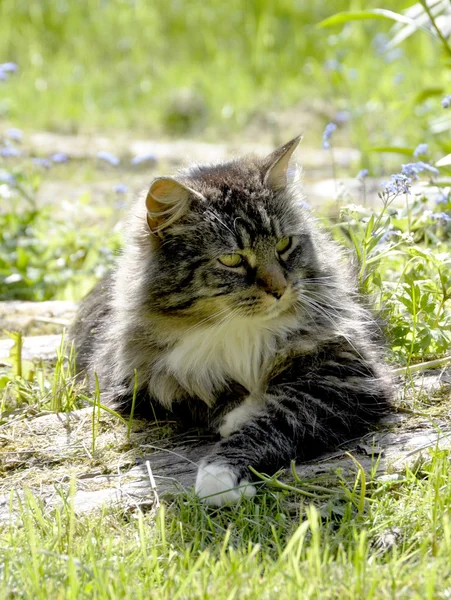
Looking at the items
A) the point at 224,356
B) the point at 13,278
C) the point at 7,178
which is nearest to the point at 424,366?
the point at 224,356

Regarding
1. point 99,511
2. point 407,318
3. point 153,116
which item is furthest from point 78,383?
point 153,116

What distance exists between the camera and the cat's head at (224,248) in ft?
9.23

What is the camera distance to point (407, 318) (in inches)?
130

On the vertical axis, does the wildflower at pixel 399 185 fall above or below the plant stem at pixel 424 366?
above

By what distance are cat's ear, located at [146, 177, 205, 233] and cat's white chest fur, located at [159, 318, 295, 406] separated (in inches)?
16.3

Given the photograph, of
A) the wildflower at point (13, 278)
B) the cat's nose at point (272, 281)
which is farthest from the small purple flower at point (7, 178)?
the cat's nose at point (272, 281)

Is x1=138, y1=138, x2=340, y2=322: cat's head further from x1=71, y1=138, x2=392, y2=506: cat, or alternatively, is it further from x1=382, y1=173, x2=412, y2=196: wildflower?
x1=382, y1=173, x2=412, y2=196: wildflower

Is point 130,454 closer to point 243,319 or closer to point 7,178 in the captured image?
point 243,319

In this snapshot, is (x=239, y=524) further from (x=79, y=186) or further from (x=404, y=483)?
(x=79, y=186)

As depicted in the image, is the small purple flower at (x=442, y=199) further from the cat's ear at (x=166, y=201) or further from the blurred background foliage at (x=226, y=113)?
the cat's ear at (x=166, y=201)

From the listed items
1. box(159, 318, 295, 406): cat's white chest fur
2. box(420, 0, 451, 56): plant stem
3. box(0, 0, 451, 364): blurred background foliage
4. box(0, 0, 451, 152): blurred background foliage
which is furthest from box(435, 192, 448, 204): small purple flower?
box(0, 0, 451, 152): blurred background foliage

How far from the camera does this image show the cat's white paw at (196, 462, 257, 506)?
236 cm

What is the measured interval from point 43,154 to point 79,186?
626 millimetres

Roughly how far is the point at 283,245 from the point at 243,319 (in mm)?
335
